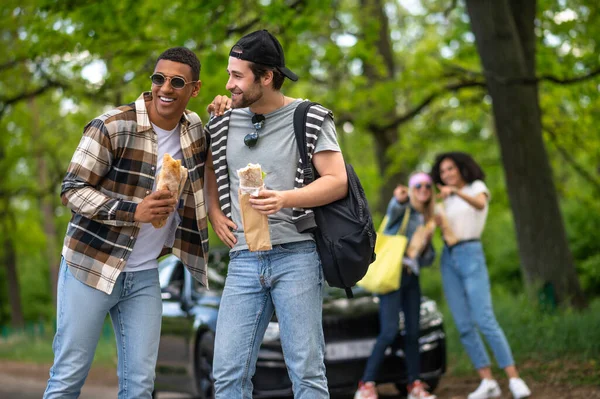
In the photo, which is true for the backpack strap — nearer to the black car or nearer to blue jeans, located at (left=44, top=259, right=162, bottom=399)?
blue jeans, located at (left=44, top=259, right=162, bottom=399)

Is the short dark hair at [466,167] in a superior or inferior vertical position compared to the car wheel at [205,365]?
superior

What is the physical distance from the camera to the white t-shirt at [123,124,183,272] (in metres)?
4.35

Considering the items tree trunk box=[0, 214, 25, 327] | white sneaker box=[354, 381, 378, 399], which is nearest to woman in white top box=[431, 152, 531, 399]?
white sneaker box=[354, 381, 378, 399]

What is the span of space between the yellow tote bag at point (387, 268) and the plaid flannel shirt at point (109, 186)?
341 cm

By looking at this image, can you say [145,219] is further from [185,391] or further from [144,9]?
[144,9]

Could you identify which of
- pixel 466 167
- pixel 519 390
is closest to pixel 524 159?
pixel 466 167

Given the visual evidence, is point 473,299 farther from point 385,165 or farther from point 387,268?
point 385,165

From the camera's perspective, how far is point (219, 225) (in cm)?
425

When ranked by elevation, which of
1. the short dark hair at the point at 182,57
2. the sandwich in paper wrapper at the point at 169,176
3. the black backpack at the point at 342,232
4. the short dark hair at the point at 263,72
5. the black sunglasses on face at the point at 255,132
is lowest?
the black backpack at the point at 342,232

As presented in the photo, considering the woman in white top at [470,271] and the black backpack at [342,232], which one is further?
the woman in white top at [470,271]

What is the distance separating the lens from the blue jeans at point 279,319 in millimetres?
3969

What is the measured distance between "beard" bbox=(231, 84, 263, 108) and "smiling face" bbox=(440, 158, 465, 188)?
4147 mm

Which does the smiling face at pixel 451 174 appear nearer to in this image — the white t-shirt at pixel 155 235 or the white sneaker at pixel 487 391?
the white sneaker at pixel 487 391

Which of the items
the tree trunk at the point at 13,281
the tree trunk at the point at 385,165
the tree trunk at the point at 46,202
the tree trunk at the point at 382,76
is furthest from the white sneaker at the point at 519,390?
the tree trunk at the point at 13,281
